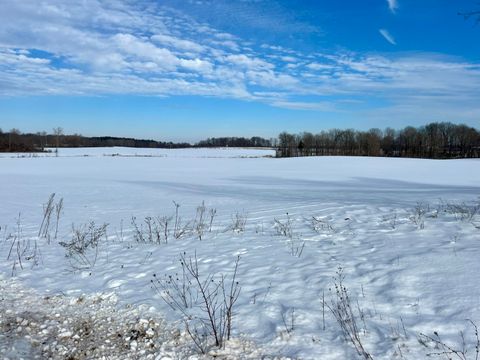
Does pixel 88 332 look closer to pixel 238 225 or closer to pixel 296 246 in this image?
pixel 296 246

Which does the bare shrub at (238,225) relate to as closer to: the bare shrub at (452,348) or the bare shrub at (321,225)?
the bare shrub at (321,225)

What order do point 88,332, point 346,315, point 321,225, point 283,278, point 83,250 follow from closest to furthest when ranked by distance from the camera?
point 88,332 → point 346,315 → point 283,278 → point 83,250 → point 321,225

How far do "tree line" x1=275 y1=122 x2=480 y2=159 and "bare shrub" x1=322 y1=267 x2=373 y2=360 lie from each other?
321ft

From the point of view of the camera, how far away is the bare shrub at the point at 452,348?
3287 millimetres

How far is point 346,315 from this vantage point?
4.14m

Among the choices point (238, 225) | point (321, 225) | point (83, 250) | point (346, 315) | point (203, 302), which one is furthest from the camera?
point (238, 225)

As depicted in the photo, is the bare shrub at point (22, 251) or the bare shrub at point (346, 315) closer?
the bare shrub at point (346, 315)

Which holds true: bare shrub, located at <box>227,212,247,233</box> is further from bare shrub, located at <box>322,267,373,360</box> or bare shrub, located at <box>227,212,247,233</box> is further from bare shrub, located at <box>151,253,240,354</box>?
bare shrub, located at <box>322,267,373,360</box>

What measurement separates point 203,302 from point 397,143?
122393 millimetres

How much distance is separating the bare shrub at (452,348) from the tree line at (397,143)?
98844 mm

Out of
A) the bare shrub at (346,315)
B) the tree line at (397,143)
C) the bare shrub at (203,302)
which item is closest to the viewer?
the bare shrub at (346,315)

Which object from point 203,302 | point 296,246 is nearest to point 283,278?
point 203,302

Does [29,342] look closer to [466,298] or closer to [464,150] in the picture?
[466,298]

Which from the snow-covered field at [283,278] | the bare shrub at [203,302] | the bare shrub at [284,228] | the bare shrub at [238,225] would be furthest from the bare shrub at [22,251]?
the bare shrub at [284,228]
